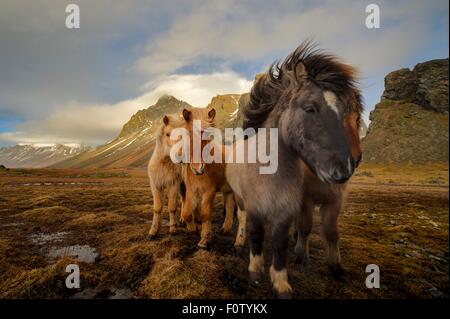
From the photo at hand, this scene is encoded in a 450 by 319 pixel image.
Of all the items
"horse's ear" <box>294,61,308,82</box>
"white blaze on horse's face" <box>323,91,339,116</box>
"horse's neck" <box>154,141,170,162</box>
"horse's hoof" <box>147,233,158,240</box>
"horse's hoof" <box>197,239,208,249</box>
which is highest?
"horse's ear" <box>294,61,308,82</box>

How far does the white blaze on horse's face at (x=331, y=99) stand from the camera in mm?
2686

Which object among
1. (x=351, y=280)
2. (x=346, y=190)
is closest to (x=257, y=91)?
(x=346, y=190)

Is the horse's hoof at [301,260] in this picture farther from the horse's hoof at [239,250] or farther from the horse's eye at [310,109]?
the horse's eye at [310,109]

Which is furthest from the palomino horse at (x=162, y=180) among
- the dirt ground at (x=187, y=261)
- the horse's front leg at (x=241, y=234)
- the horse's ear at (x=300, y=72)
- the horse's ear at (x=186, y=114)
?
the horse's ear at (x=300, y=72)

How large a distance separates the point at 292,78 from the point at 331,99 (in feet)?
2.34

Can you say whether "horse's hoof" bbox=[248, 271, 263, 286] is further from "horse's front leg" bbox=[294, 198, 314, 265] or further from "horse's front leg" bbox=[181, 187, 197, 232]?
"horse's front leg" bbox=[181, 187, 197, 232]

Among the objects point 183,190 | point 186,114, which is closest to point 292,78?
point 186,114

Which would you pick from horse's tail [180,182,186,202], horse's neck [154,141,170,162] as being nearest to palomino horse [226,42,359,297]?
horse's neck [154,141,170,162]

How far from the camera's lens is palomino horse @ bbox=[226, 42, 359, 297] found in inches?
101

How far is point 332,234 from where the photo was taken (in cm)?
375

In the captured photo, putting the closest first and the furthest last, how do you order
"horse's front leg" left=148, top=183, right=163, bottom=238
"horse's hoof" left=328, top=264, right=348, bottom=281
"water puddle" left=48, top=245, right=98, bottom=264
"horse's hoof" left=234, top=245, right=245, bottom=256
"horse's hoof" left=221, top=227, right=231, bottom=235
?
"horse's hoof" left=328, top=264, right=348, bottom=281, "horse's hoof" left=234, top=245, right=245, bottom=256, "water puddle" left=48, top=245, right=98, bottom=264, "horse's front leg" left=148, top=183, right=163, bottom=238, "horse's hoof" left=221, top=227, right=231, bottom=235

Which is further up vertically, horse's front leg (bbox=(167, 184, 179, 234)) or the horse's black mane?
the horse's black mane

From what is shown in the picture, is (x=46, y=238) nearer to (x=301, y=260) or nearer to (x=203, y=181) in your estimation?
(x=203, y=181)
